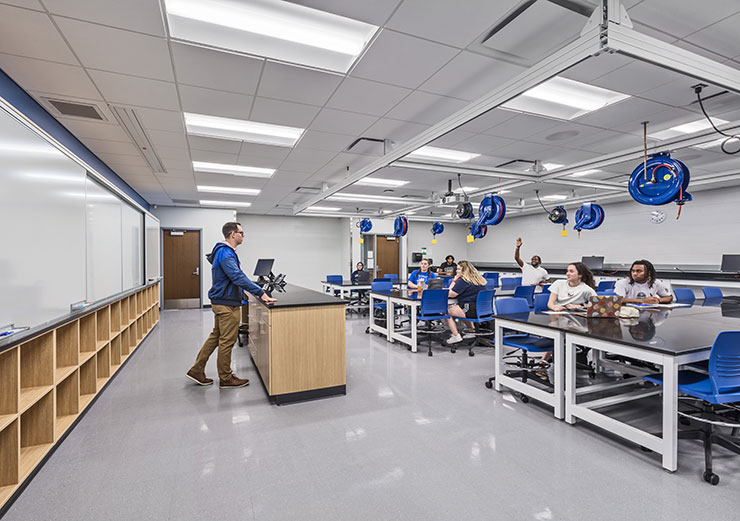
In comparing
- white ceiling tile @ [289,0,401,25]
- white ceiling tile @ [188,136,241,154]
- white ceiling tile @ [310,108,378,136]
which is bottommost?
white ceiling tile @ [188,136,241,154]

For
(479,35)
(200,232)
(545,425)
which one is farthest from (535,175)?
(200,232)

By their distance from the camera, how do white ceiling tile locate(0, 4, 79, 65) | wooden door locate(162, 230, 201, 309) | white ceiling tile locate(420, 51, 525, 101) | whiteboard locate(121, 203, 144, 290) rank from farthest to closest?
wooden door locate(162, 230, 201, 309) < whiteboard locate(121, 203, 144, 290) < white ceiling tile locate(420, 51, 525, 101) < white ceiling tile locate(0, 4, 79, 65)

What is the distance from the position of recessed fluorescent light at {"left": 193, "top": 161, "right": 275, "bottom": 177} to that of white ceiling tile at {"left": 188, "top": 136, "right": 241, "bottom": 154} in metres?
0.89

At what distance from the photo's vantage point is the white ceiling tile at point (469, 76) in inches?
117

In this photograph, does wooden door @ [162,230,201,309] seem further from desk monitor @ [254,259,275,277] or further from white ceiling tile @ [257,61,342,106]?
white ceiling tile @ [257,61,342,106]

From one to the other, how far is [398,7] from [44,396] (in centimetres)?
348

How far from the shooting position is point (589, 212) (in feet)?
22.5

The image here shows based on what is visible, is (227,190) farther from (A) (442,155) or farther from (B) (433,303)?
(B) (433,303)

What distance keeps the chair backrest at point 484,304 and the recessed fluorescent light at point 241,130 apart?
11.0 ft

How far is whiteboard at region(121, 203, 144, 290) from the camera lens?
16.1 ft

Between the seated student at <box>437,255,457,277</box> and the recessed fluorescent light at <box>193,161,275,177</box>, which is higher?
the recessed fluorescent light at <box>193,161,275,177</box>

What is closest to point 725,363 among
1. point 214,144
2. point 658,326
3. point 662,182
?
point 658,326

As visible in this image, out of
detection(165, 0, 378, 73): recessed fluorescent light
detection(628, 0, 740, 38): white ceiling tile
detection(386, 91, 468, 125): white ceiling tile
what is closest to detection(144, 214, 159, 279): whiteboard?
detection(165, 0, 378, 73): recessed fluorescent light

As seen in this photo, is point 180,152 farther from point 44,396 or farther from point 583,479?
point 583,479
